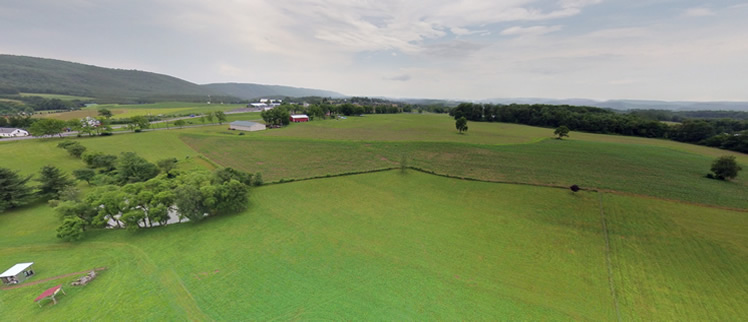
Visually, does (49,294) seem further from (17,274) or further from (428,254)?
(428,254)

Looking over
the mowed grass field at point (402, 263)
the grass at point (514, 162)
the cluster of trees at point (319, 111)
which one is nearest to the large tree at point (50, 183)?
the mowed grass field at point (402, 263)

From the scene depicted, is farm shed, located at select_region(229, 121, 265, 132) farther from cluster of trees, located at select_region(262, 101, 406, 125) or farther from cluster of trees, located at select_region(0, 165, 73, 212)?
cluster of trees, located at select_region(0, 165, 73, 212)

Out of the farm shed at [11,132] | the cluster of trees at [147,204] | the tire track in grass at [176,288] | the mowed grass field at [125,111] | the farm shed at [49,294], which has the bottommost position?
the tire track in grass at [176,288]

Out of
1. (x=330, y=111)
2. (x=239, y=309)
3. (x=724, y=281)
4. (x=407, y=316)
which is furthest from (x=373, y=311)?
(x=330, y=111)

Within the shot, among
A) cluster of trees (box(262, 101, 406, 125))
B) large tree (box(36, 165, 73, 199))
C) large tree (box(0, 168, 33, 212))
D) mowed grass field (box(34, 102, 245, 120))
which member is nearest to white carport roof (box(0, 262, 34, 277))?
large tree (box(0, 168, 33, 212))

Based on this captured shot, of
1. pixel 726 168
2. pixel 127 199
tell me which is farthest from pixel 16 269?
pixel 726 168

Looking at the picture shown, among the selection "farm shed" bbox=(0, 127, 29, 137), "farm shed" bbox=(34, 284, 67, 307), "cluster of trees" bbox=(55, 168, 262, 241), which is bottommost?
"farm shed" bbox=(34, 284, 67, 307)

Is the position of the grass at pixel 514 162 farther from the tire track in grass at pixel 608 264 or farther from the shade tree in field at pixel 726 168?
the tire track in grass at pixel 608 264
